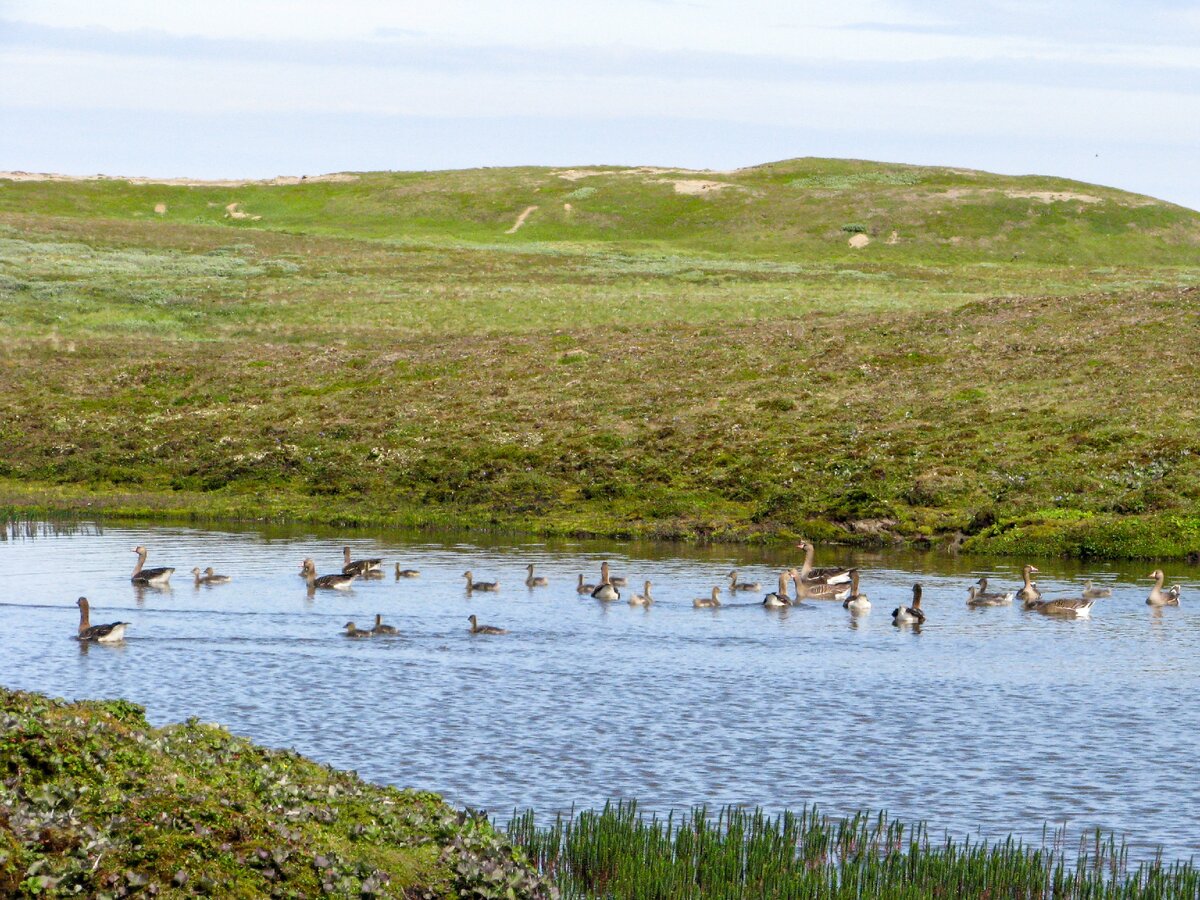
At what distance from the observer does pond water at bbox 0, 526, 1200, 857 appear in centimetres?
2077

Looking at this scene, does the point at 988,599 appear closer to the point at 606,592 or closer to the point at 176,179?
the point at 606,592

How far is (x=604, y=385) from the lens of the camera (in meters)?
74.4

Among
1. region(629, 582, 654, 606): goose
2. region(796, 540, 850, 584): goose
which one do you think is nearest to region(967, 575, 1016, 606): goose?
region(796, 540, 850, 584): goose

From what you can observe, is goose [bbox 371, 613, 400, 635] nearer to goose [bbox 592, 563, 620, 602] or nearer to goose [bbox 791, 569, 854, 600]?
goose [bbox 592, 563, 620, 602]

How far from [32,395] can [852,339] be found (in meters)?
41.1

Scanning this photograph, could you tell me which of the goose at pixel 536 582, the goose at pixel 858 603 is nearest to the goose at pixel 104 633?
the goose at pixel 536 582

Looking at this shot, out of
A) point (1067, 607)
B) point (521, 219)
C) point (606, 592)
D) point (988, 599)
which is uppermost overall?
point (521, 219)

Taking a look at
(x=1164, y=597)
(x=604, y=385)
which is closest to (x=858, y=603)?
(x=1164, y=597)

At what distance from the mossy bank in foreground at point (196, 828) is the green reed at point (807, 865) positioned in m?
1.12

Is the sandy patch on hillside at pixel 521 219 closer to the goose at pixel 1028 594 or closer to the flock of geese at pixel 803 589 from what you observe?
the flock of geese at pixel 803 589

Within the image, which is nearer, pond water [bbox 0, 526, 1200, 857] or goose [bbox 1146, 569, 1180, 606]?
pond water [bbox 0, 526, 1200, 857]

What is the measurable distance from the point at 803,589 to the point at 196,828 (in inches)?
1088

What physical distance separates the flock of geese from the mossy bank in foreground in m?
18.4

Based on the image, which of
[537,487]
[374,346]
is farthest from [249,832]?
[374,346]
